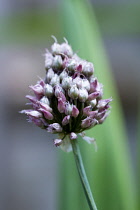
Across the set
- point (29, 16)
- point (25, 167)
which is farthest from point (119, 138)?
point (25, 167)

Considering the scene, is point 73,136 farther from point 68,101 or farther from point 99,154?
point 99,154

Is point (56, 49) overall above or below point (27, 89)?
below

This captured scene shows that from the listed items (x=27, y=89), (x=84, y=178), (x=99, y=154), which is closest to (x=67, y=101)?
(x=84, y=178)

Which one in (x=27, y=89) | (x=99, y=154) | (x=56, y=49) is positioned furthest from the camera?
(x=27, y=89)

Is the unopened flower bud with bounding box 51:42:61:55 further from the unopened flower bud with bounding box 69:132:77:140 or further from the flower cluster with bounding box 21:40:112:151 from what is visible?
the unopened flower bud with bounding box 69:132:77:140

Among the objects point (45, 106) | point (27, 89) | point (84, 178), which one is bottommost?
point (84, 178)

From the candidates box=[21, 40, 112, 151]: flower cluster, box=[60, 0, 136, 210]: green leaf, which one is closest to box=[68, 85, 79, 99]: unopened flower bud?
box=[21, 40, 112, 151]: flower cluster

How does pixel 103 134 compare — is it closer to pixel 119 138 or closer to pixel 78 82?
pixel 119 138
